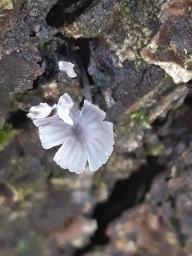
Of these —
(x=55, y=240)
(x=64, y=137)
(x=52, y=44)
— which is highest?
(x=52, y=44)

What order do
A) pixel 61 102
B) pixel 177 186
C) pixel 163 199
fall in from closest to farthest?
pixel 61 102 → pixel 177 186 → pixel 163 199

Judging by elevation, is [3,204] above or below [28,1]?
below

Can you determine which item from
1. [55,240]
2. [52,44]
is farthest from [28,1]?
[55,240]

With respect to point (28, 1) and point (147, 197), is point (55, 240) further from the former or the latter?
point (28, 1)

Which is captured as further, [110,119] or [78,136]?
[110,119]
